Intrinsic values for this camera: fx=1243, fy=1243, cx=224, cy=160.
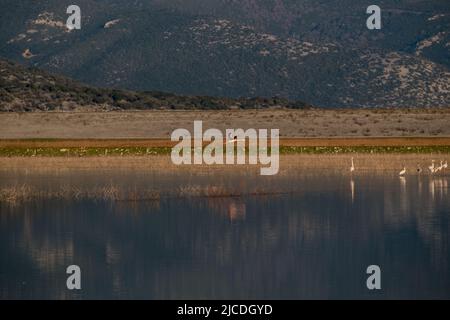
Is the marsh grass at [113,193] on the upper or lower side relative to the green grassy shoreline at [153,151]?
lower

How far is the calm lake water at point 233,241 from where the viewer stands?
20.8 m

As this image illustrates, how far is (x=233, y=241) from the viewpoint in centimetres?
2542

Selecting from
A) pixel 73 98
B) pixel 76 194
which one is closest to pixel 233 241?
pixel 76 194

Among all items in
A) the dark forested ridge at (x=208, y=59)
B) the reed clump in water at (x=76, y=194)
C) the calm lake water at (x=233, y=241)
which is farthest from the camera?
the dark forested ridge at (x=208, y=59)

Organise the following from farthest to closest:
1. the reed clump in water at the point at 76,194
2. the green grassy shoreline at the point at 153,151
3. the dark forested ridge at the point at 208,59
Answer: the dark forested ridge at the point at 208,59 → the green grassy shoreline at the point at 153,151 → the reed clump in water at the point at 76,194

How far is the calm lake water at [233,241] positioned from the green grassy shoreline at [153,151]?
13.4 metres

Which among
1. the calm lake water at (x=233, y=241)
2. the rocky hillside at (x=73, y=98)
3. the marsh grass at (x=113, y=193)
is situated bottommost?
the calm lake water at (x=233, y=241)

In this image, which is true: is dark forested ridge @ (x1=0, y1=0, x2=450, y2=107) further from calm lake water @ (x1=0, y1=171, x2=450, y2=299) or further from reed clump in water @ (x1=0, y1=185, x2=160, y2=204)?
calm lake water @ (x1=0, y1=171, x2=450, y2=299)

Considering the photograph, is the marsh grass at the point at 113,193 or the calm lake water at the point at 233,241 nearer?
the calm lake water at the point at 233,241

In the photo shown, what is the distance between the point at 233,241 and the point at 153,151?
88.1 feet

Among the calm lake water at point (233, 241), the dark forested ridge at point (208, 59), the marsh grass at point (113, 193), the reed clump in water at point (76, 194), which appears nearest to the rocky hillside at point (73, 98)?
the dark forested ridge at point (208, 59)

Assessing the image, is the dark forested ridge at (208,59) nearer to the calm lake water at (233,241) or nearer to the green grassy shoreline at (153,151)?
the green grassy shoreline at (153,151)

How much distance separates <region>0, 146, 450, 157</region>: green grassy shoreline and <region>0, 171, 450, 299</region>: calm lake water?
13417mm

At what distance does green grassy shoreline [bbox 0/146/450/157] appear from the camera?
51.2 meters
